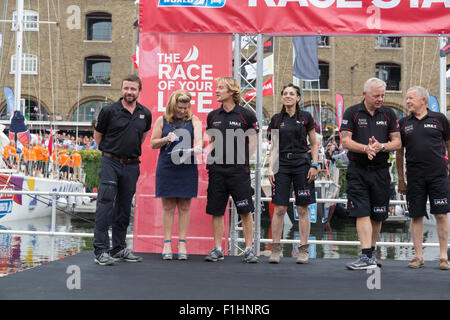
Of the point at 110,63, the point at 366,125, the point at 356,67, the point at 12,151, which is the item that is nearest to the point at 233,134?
the point at 366,125

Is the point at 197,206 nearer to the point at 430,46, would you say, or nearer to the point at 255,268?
the point at 255,268

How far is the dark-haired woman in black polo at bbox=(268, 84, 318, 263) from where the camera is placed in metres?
6.84

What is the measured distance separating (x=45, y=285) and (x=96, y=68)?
39.1 meters

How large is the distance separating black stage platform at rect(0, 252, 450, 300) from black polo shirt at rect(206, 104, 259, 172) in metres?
1.21

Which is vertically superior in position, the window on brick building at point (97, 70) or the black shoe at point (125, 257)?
the window on brick building at point (97, 70)

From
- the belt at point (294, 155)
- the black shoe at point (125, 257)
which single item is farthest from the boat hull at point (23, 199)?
the belt at point (294, 155)

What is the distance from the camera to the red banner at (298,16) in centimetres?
738

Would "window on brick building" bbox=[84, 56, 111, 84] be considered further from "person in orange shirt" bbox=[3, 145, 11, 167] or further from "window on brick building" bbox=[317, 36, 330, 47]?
"person in orange shirt" bbox=[3, 145, 11, 167]

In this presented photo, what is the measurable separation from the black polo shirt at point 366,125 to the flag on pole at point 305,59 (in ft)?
50.7

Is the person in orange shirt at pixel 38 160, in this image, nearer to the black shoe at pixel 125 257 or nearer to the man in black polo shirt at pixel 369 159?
the black shoe at pixel 125 257

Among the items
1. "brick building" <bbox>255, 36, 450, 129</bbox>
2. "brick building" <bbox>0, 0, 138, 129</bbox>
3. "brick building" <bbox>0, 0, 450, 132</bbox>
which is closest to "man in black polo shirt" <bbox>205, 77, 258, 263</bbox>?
"brick building" <bbox>255, 36, 450, 129</bbox>

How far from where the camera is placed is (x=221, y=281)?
5.40 m

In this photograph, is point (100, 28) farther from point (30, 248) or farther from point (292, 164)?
point (292, 164)

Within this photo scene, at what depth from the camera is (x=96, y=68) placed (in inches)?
1671
